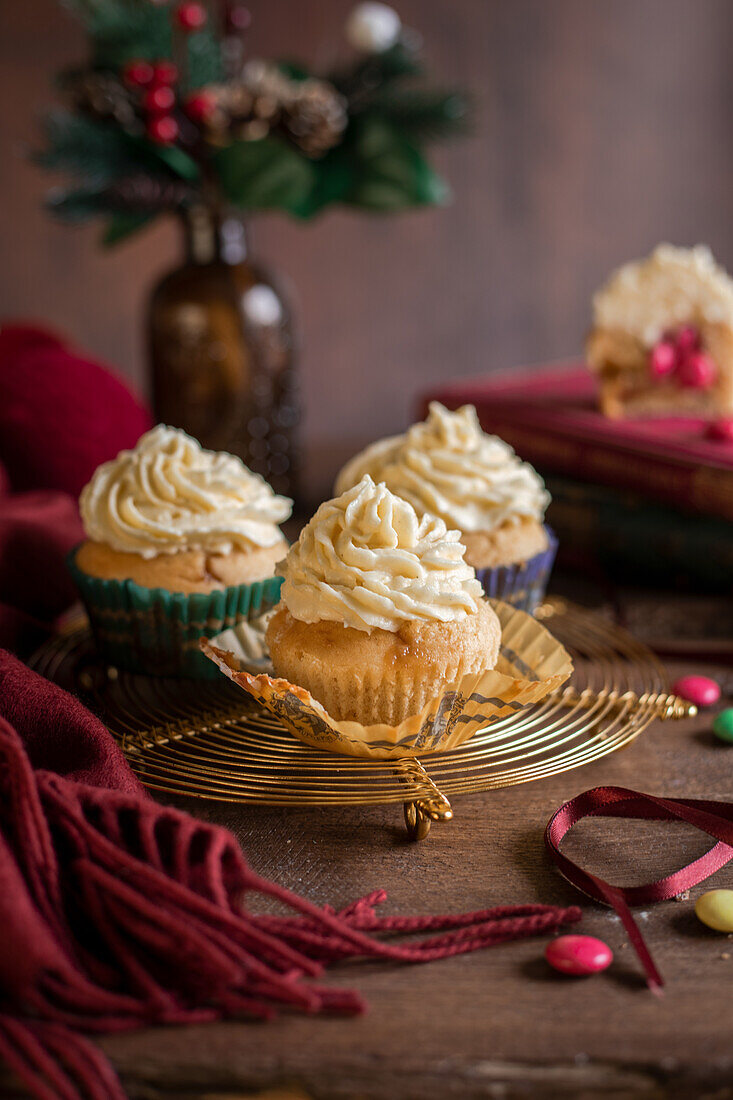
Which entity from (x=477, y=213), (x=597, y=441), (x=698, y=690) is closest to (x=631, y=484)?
(x=597, y=441)

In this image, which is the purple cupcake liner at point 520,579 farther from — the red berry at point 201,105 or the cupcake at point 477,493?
the red berry at point 201,105

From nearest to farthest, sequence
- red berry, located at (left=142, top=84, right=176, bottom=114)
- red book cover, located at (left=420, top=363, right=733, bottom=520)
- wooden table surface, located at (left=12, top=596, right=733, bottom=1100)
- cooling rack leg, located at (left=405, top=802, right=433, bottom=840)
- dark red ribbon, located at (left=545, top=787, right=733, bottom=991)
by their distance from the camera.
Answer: wooden table surface, located at (left=12, top=596, right=733, bottom=1100) → dark red ribbon, located at (left=545, top=787, right=733, bottom=991) → cooling rack leg, located at (left=405, top=802, right=433, bottom=840) → red book cover, located at (left=420, top=363, right=733, bottom=520) → red berry, located at (left=142, top=84, right=176, bottom=114)

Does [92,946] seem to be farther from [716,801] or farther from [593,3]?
[593,3]

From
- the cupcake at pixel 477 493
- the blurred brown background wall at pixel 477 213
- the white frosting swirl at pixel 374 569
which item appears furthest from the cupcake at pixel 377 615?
the blurred brown background wall at pixel 477 213

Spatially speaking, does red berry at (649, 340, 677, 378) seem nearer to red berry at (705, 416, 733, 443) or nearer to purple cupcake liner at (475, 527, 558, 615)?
red berry at (705, 416, 733, 443)

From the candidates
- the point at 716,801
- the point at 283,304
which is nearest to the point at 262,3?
the point at 283,304

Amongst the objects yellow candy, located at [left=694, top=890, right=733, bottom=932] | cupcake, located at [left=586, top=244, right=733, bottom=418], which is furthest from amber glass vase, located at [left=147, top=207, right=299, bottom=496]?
yellow candy, located at [left=694, top=890, right=733, bottom=932]

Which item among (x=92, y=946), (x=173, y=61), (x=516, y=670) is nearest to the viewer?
(x=92, y=946)

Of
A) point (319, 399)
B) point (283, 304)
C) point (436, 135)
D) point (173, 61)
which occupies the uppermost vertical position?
point (173, 61)
